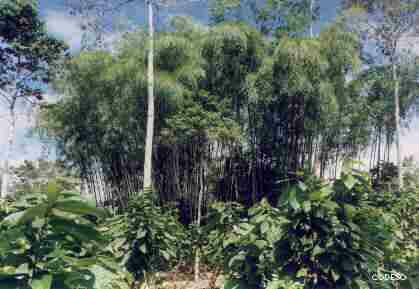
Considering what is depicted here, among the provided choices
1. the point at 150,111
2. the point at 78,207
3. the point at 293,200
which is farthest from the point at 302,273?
the point at 150,111

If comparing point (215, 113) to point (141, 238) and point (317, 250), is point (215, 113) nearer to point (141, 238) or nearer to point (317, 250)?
point (141, 238)

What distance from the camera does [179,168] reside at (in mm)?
7484

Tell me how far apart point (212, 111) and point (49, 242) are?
18.8ft

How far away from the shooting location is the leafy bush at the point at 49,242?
0.83 m

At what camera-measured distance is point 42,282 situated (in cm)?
82

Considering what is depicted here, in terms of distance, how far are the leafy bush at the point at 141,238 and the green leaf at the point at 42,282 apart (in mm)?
2035

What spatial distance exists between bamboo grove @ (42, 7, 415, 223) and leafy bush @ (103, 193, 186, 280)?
10.4 feet

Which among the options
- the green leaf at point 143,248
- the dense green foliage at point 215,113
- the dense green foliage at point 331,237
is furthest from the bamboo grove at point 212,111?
the dense green foliage at point 331,237

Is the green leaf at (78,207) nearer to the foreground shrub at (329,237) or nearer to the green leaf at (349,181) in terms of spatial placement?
the foreground shrub at (329,237)

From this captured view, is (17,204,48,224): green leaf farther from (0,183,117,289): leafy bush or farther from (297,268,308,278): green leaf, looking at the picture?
(297,268,308,278): green leaf

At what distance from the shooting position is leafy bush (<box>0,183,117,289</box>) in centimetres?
83

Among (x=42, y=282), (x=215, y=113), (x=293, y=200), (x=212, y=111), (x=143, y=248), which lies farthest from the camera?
(x=212, y=111)

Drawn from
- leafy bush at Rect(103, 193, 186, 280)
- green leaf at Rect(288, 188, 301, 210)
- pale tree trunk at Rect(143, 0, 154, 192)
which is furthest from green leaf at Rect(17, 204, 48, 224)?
pale tree trunk at Rect(143, 0, 154, 192)

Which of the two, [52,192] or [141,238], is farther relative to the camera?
[141,238]
